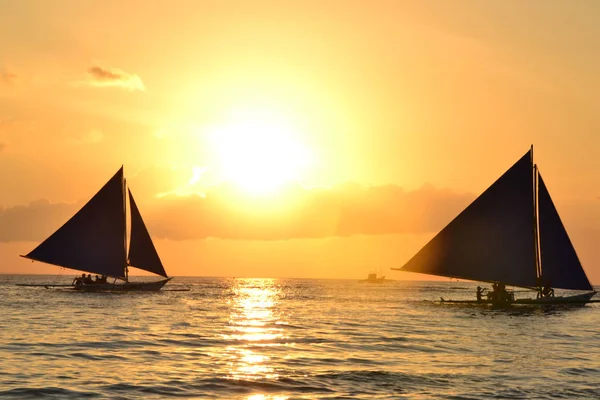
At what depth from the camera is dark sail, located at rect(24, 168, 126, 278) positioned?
276 feet

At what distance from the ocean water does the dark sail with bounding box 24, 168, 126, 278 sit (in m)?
25.4

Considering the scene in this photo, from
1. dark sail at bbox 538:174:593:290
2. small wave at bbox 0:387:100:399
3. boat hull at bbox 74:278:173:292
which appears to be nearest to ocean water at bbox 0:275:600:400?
small wave at bbox 0:387:100:399

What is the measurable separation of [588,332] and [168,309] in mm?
37434

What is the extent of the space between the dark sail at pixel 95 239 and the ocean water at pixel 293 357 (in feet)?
83.3

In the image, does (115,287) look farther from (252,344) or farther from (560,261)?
(252,344)

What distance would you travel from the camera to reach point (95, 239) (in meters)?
85.6

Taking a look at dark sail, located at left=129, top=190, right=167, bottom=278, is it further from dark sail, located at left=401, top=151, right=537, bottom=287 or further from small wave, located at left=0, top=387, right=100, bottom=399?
small wave, located at left=0, top=387, right=100, bottom=399

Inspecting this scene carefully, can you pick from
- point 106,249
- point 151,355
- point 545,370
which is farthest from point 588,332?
point 106,249

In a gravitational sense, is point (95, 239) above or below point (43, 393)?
above

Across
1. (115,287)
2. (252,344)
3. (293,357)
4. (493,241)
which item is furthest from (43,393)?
(115,287)

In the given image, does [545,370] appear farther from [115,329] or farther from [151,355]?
[115,329]

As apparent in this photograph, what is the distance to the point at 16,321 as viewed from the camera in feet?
167

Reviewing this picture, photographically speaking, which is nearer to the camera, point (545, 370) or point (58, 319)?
point (545, 370)

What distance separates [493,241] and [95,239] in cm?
4546
